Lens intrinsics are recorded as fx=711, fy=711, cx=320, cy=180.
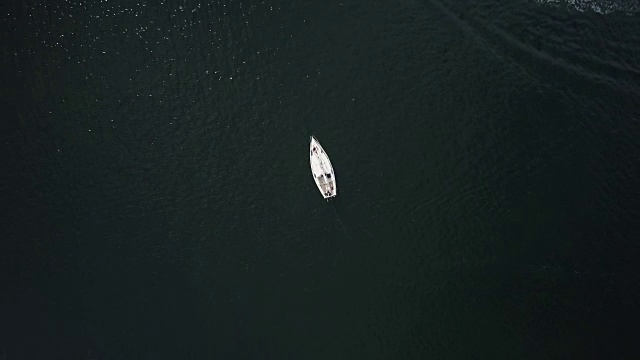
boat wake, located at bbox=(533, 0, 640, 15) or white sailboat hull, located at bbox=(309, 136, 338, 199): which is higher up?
boat wake, located at bbox=(533, 0, 640, 15)

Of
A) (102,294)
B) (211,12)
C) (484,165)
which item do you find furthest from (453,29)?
(102,294)

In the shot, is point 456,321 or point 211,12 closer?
point 456,321

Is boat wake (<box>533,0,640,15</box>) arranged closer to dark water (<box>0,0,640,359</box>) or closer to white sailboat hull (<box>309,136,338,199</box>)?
dark water (<box>0,0,640,359</box>)

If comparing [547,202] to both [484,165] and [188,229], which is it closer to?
[484,165]

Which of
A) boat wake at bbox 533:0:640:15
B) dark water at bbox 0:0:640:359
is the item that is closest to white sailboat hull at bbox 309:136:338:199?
dark water at bbox 0:0:640:359

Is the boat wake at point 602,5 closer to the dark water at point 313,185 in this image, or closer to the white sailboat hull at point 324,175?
the dark water at point 313,185

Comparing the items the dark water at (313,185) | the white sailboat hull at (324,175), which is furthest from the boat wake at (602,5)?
the white sailboat hull at (324,175)

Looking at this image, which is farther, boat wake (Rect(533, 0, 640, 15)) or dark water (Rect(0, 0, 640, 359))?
boat wake (Rect(533, 0, 640, 15))

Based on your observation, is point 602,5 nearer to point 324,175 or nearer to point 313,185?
point 324,175
